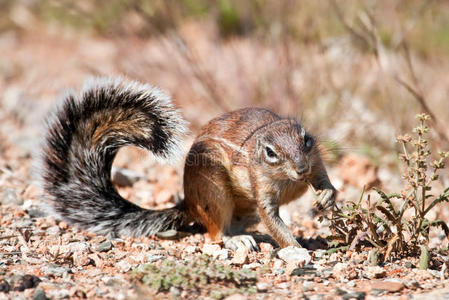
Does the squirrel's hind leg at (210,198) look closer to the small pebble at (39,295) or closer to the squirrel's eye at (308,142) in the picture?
the squirrel's eye at (308,142)

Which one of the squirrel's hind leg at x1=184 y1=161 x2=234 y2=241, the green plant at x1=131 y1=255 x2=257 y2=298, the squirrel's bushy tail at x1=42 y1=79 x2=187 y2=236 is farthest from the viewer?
the squirrel's hind leg at x1=184 y1=161 x2=234 y2=241

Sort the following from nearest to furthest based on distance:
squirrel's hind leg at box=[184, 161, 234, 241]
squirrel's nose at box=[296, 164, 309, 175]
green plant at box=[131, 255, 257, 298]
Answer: green plant at box=[131, 255, 257, 298]
squirrel's nose at box=[296, 164, 309, 175]
squirrel's hind leg at box=[184, 161, 234, 241]

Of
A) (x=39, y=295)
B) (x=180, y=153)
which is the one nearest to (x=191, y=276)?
(x=39, y=295)

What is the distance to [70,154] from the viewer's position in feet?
14.5

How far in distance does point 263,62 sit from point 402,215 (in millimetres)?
3968

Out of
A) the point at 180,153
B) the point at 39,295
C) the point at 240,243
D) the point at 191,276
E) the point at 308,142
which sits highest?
the point at 308,142

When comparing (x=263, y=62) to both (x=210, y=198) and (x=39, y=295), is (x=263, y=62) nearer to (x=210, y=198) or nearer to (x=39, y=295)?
(x=210, y=198)

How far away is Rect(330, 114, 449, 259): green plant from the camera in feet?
10.9

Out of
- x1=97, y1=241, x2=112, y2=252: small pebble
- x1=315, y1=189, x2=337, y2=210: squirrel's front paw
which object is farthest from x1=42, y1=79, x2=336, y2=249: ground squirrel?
x1=97, y1=241, x2=112, y2=252: small pebble

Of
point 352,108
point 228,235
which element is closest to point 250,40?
point 352,108

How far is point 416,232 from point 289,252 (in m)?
0.83

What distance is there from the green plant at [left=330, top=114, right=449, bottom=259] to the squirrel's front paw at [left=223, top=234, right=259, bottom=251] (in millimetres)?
651

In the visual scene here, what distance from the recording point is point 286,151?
402cm

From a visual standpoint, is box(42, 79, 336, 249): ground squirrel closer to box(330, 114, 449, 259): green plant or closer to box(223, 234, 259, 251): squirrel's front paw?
box(223, 234, 259, 251): squirrel's front paw
